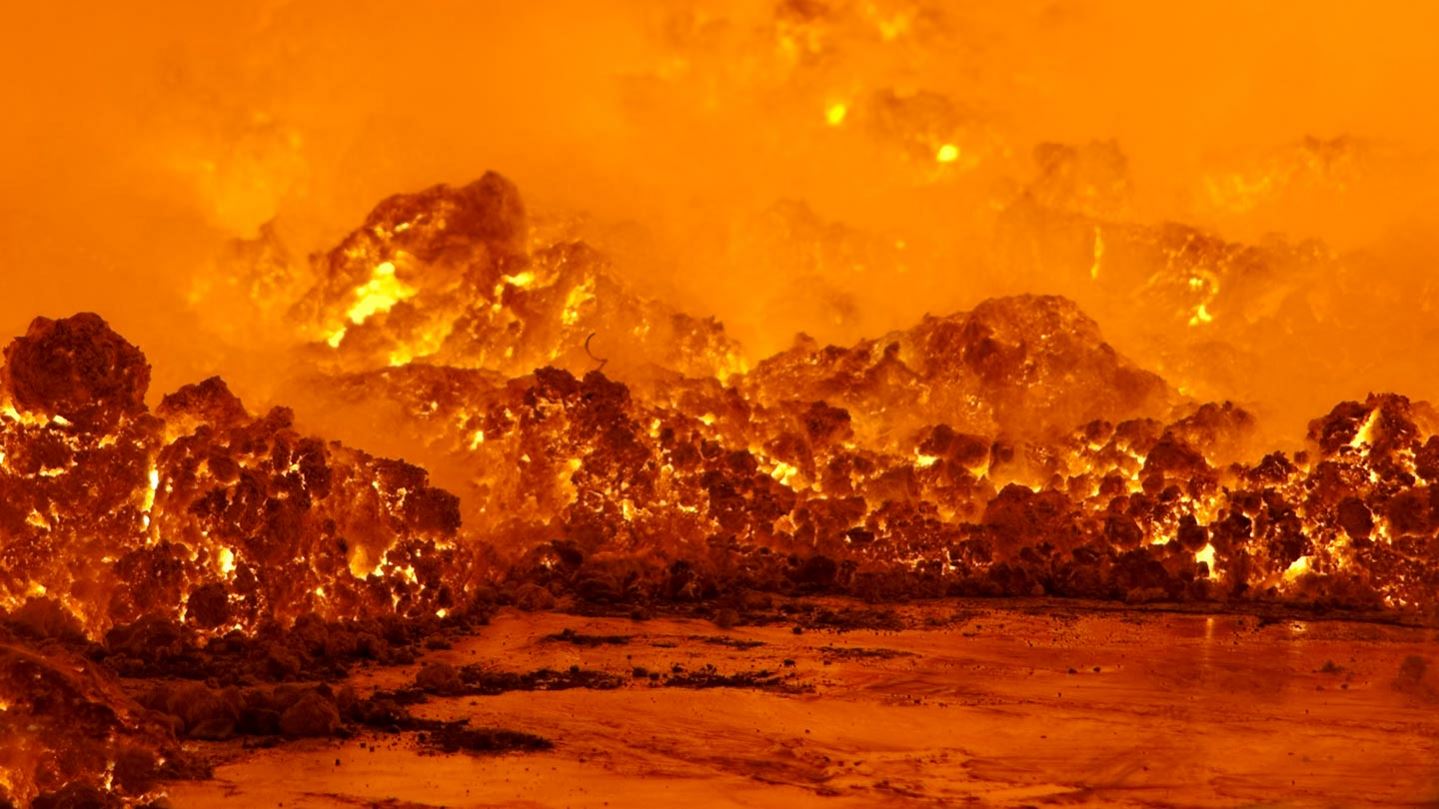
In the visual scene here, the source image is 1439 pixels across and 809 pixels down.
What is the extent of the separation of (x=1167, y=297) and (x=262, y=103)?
6.82m

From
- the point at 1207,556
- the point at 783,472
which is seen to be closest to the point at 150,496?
the point at 783,472

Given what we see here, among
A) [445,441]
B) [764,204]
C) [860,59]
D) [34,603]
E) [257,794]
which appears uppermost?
[860,59]

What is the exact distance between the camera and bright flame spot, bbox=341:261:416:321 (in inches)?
485

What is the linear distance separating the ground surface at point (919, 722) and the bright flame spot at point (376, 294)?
339cm

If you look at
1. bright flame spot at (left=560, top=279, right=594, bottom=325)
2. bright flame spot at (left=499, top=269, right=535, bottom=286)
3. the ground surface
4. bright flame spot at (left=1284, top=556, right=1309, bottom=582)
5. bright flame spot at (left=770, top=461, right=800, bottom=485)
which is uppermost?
bright flame spot at (left=499, top=269, right=535, bottom=286)

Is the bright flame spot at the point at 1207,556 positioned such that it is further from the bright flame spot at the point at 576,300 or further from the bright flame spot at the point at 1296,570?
the bright flame spot at the point at 576,300

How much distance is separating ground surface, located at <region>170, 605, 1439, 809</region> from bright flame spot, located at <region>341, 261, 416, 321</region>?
11.1 ft

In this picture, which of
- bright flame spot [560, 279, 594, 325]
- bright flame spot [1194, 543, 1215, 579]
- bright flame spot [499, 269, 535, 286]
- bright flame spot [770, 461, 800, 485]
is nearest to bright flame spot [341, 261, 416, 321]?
bright flame spot [499, 269, 535, 286]

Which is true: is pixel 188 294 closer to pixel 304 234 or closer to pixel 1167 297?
pixel 304 234

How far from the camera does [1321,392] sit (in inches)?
499

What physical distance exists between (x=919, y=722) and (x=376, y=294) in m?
6.39

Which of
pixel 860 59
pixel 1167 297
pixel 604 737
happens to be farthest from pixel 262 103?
pixel 604 737

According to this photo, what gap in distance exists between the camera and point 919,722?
721cm

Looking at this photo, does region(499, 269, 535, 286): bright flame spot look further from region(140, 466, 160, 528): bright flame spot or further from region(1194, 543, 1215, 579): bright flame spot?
region(1194, 543, 1215, 579): bright flame spot
